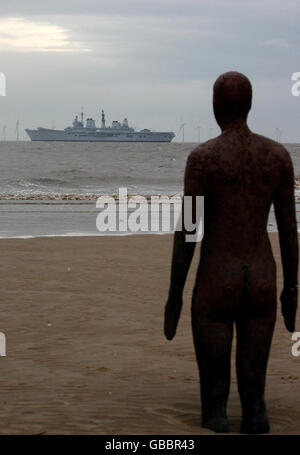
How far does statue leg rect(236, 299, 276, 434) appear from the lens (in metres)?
5.25

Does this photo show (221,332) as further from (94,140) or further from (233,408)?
(94,140)

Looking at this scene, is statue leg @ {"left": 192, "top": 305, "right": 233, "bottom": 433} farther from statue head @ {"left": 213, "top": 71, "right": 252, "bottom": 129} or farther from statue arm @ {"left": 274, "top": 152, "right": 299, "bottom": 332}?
statue head @ {"left": 213, "top": 71, "right": 252, "bottom": 129}

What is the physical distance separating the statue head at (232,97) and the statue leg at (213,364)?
113 centimetres

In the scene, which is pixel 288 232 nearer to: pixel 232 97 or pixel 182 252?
pixel 182 252

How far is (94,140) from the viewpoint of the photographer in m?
158

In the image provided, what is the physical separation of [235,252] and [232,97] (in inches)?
35.6

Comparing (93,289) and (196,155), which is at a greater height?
(196,155)

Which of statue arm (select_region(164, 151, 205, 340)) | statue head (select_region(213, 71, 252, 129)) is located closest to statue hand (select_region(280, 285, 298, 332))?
statue arm (select_region(164, 151, 205, 340))

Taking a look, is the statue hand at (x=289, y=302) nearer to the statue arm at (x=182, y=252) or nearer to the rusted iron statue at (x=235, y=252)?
the rusted iron statue at (x=235, y=252)

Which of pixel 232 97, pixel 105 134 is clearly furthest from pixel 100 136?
pixel 232 97

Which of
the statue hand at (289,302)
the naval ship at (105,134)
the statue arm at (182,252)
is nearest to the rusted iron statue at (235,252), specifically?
the statue arm at (182,252)

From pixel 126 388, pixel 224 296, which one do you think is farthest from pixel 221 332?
pixel 126 388

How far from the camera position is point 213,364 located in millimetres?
5266
